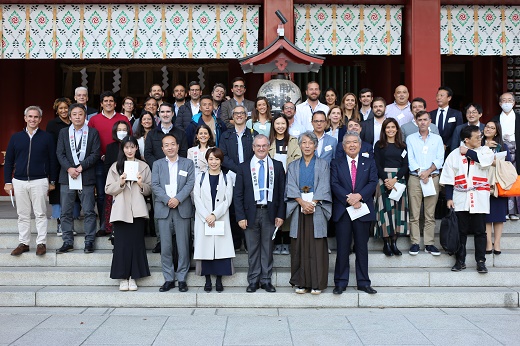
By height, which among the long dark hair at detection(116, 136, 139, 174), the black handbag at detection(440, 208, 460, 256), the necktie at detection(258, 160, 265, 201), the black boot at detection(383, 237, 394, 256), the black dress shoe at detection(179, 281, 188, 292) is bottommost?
the black dress shoe at detection(179, 281, 188, 292)

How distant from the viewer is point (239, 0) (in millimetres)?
9102

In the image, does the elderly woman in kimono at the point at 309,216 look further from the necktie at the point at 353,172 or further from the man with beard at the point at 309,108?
the man with beard at the point at 309,108

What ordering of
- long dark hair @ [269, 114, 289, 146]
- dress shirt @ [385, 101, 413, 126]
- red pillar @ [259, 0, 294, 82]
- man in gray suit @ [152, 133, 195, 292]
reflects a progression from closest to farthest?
man in gray suit @ [152, 133, 195, 292], long dark hair @ [269, 114, 289, 146], dress shirt @ [385, 101, 413, 126], red pillar @ [259, 0, 294, 82]

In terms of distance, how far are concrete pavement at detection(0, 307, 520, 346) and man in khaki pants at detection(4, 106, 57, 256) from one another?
3.79ft

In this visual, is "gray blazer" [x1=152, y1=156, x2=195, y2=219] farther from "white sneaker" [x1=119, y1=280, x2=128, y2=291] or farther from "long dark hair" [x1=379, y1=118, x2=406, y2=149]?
"long dark hair" [x1=379, y1=118, x2=406, y2=149]

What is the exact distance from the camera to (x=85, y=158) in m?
7.23

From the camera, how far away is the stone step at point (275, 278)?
6.73 meters

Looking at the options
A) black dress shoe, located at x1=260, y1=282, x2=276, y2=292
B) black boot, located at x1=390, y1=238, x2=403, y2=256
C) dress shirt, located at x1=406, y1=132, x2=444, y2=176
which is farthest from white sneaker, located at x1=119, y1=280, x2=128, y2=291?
dress shirt, located at x1=406, y1=132, x2=444, y2=176

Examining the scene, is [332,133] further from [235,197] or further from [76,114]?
[76,114]

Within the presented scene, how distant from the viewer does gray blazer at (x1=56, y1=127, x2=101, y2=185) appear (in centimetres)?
717

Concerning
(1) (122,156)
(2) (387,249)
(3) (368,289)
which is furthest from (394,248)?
(1) (122,156)

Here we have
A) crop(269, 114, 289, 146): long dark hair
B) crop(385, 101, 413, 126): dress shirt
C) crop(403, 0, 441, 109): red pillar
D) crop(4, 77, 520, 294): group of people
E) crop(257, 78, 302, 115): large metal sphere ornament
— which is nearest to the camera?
crop(4, 77, 520, 294): group of people

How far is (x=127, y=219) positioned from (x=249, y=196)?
1.49 meters

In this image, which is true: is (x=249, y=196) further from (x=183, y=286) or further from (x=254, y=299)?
(x=183, y=286)
